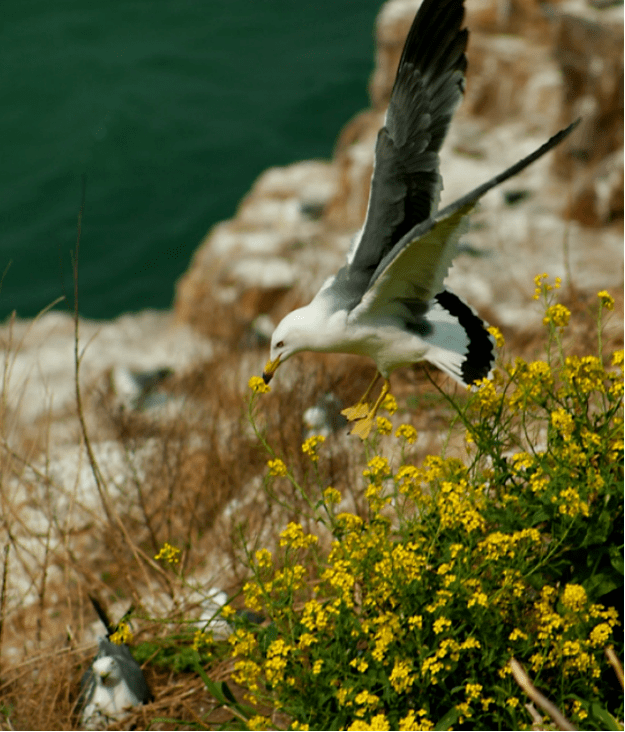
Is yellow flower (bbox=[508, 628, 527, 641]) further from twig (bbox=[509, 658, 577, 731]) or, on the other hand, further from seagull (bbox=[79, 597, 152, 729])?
seagull (bbox=[79, 597, 152, 729])

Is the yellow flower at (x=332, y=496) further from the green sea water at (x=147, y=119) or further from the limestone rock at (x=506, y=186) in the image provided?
the green sea water at (x=147, y=119)

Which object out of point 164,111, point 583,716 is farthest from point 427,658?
point 164,111

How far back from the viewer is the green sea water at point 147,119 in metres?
19.4

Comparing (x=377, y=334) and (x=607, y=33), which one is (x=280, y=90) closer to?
(x=607, y=33)

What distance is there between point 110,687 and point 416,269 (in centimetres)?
213

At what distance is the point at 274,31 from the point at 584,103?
16.0 m

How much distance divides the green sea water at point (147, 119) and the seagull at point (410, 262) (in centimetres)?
1624

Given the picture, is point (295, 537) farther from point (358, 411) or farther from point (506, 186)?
point (506, 186)

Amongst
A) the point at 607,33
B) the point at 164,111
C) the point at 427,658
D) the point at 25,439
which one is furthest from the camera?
the point at 164,111

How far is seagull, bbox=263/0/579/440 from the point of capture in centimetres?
204

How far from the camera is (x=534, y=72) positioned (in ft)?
37.0

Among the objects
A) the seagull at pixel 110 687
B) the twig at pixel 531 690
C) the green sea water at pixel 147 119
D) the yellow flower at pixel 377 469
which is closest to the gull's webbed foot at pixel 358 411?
the yellow flower at pixel 377 469

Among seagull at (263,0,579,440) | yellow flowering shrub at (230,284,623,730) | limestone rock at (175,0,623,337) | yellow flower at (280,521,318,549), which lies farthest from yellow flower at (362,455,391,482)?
limestone rock at (175,0,623,337)

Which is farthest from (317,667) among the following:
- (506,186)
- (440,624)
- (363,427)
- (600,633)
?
(506,186)
